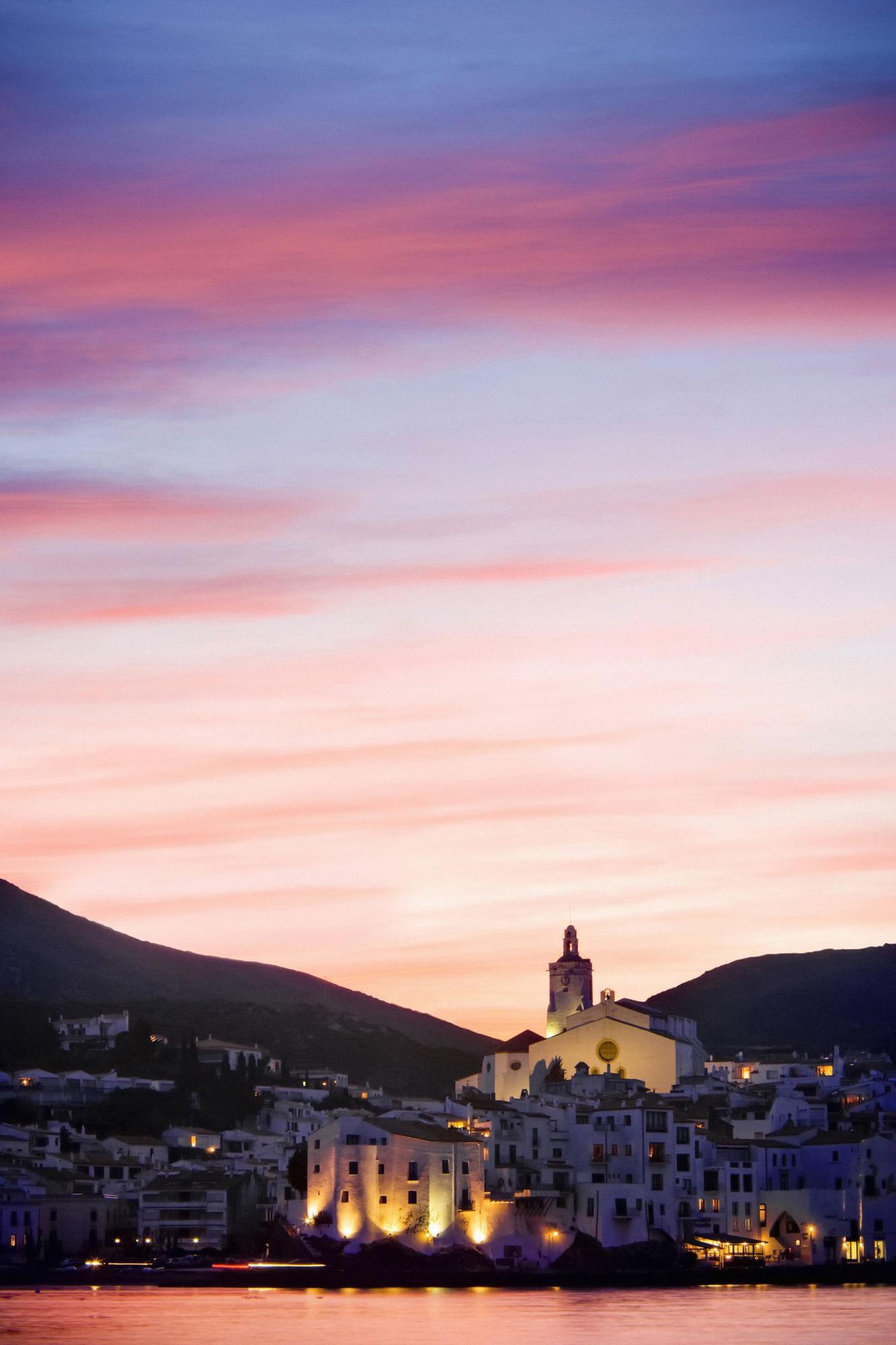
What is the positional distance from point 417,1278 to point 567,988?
157 feet

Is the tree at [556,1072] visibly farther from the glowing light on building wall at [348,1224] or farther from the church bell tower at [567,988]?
the glowing light on building wall at [348,1224]

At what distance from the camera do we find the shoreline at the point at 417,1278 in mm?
75812

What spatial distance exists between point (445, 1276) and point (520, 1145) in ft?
32.9

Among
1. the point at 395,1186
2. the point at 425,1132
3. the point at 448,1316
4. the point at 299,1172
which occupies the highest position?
the point at 425,1132

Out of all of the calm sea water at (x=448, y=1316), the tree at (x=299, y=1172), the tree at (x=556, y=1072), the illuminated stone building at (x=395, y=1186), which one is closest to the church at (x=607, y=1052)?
the tree at (x=556, y=1072)

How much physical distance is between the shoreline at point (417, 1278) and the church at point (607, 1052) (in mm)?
26763

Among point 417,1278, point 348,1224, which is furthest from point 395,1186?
point 417,1278

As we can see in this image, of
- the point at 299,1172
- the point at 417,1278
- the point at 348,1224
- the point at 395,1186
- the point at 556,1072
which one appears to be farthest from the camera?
the point at 556,1072

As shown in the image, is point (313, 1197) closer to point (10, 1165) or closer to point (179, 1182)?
point (179, 1182)

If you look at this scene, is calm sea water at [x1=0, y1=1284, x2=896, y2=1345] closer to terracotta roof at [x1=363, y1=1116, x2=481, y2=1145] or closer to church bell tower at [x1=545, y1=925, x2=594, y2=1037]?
terracotta roof at [x1=363, y1=1116, x2=481, y2=1145]

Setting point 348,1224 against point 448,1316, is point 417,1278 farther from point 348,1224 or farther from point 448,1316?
point 448,1316

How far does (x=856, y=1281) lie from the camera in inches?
3184

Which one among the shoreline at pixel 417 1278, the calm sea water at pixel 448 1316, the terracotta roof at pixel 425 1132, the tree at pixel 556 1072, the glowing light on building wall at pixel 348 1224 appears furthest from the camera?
the tree at pixel 556 1072

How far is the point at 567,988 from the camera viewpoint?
12338cm
